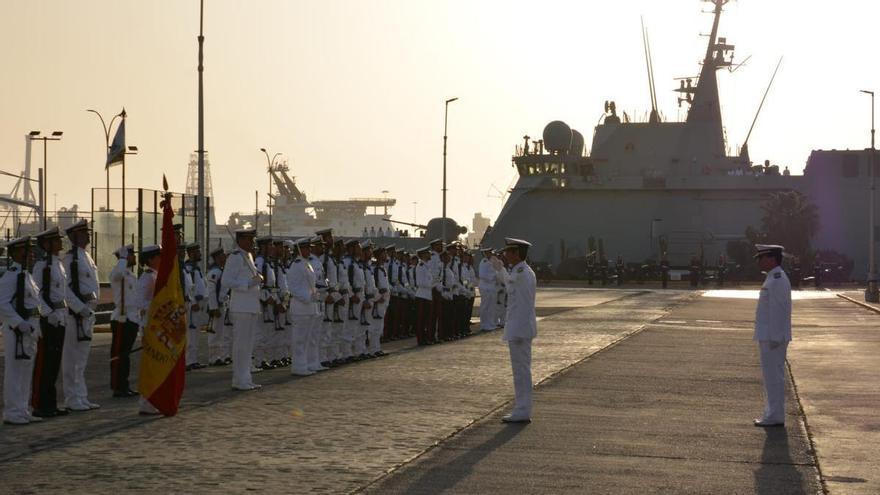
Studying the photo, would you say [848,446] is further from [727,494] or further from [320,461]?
[320,461]

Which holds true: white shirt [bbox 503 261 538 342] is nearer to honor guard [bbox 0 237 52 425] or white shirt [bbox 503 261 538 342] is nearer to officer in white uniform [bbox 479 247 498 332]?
honor guard [bbox 0 237 52 425]

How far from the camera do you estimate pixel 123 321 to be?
15.1m

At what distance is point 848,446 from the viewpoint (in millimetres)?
11180

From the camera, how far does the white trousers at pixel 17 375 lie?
1216 cm

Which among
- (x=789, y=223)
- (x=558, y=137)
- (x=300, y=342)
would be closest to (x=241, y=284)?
(x=300, y=342)

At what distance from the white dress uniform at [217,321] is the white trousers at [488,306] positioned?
1104cm

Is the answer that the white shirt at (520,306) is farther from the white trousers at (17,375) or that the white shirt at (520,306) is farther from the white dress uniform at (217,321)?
the white dress uniform at (217,321)

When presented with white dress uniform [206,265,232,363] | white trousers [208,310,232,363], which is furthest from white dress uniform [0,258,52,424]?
white trousers [208,310,232,363]

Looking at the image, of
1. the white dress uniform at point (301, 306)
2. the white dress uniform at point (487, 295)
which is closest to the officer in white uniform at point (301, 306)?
the white dress uniform at point (301, 306)

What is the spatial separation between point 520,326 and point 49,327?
4716 mm

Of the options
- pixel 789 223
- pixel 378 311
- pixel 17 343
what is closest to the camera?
pixel 17 343

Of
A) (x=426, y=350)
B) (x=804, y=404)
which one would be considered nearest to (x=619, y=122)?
(x=426, y=350)

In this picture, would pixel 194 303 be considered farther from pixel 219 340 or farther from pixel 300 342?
pixel 300 342

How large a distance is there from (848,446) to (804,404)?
3.26 meters
